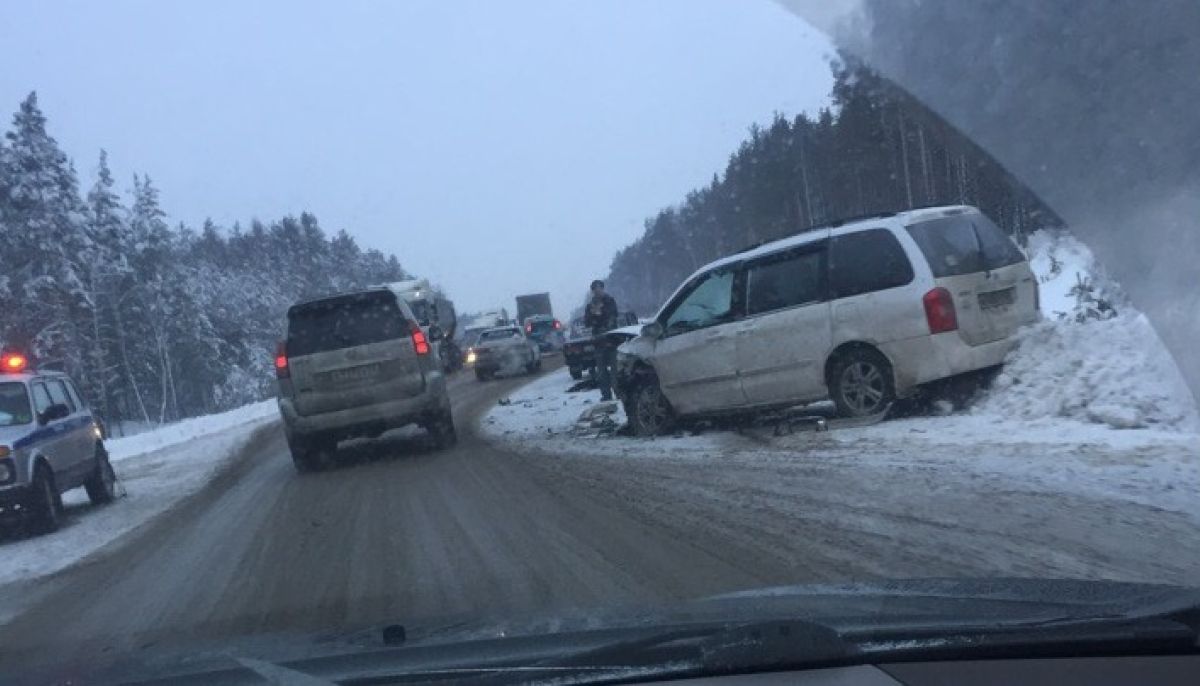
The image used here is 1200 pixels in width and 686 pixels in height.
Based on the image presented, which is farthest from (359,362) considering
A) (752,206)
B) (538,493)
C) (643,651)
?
(752,206)

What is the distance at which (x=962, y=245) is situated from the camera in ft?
35.2

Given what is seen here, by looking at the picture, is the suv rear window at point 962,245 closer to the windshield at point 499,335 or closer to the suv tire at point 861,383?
the suv tire at point 861,383

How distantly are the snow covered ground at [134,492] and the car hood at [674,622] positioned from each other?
5875 mm

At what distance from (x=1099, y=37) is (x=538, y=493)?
57.5 feet

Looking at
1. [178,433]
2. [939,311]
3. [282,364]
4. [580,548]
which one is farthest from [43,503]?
[178,433]

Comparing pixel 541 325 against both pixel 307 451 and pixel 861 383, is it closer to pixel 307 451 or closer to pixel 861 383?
pixel 307 451

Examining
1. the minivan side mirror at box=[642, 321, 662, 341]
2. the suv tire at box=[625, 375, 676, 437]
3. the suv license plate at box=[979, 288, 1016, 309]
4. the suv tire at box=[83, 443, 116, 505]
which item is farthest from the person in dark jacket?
the suv license plate at box=[979, 288, 1016, 309]

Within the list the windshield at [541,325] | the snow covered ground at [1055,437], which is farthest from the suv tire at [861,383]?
the windshield at [541,325]

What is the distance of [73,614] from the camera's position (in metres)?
7.16

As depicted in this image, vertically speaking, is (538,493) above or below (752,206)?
below

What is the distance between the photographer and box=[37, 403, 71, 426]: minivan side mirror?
12438mm

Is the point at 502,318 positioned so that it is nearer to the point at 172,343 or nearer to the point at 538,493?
the point at 172,343

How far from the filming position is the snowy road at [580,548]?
6.05 meters

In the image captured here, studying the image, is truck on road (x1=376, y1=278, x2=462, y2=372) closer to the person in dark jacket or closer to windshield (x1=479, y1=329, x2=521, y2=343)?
windshield (x1=479, y1=329, x2=521, y2=343)
